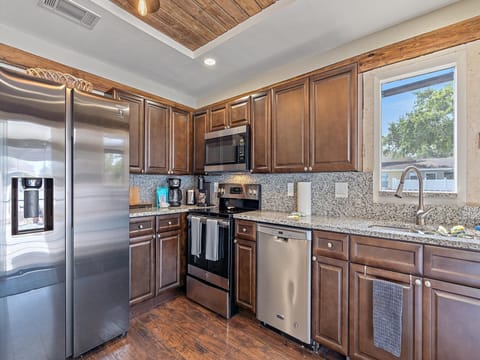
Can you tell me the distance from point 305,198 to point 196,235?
1.25m

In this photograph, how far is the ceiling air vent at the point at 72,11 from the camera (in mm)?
1748

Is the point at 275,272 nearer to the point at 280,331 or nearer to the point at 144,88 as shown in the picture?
the point at 280,331

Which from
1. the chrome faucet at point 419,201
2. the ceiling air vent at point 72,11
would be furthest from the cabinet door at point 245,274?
the ceiling air vent at point 72,11

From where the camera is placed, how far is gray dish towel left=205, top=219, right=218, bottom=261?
8.06ft

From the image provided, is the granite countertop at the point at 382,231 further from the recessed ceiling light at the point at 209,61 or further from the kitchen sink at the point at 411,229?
the recessed ceiling light at the point at 209,61

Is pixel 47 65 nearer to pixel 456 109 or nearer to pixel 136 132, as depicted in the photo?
pixel 136 132

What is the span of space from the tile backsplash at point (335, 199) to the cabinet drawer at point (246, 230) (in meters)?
0.59

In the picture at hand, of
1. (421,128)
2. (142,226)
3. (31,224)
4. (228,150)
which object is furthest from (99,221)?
(421,128)

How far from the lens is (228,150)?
2.87 m

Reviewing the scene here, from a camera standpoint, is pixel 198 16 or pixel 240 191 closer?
pixel 198 16

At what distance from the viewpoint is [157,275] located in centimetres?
256

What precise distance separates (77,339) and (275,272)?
1579 millimetres

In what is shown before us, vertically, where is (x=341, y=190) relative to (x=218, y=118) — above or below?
below

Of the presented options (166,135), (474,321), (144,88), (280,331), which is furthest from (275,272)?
(144,88)
